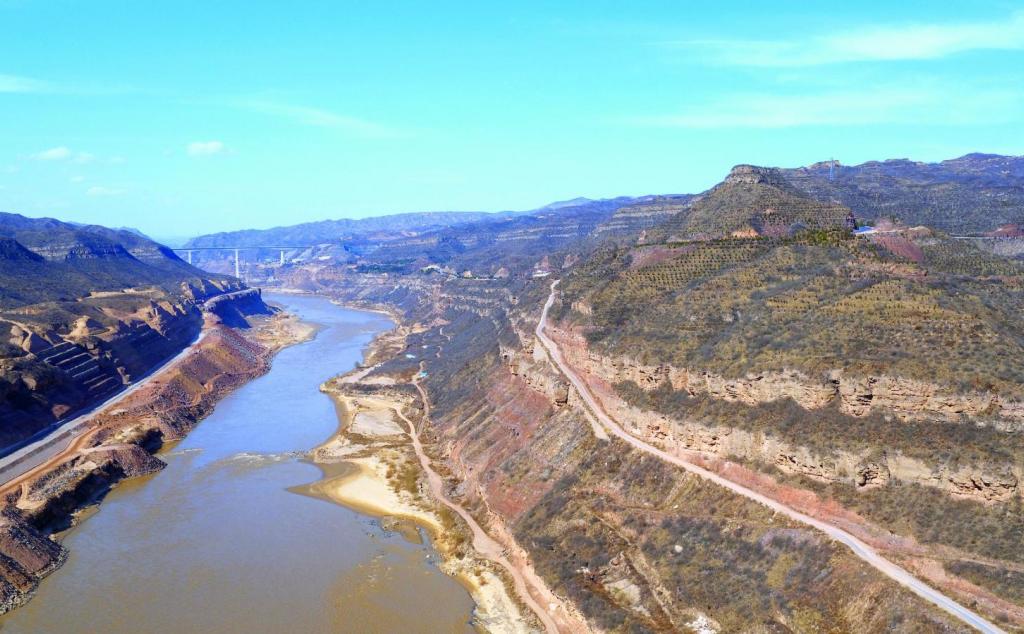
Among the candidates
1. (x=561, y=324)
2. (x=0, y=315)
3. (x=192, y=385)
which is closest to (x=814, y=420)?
(x=561, y=324)

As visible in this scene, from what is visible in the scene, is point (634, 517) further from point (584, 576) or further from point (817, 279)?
point (817, 279)

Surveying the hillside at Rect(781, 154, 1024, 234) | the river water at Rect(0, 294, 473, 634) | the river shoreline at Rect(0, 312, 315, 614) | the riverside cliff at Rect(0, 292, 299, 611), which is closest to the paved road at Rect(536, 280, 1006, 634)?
the river water at Rect(0, 294, 473, 634)

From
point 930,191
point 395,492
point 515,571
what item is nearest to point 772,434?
point 515,571

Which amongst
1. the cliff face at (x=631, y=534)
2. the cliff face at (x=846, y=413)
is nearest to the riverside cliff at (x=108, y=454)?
the cliff face at (x=631, y=534)

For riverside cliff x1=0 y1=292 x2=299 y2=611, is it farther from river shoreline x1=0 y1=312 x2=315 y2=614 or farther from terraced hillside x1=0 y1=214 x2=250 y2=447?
terraced hillside x1=0 y1=214 x2=250 y2=447

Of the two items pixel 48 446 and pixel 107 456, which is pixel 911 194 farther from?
pixel 48 446

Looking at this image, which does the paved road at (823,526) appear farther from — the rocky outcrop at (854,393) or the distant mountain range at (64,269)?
the distant mountain range at (64,269)
